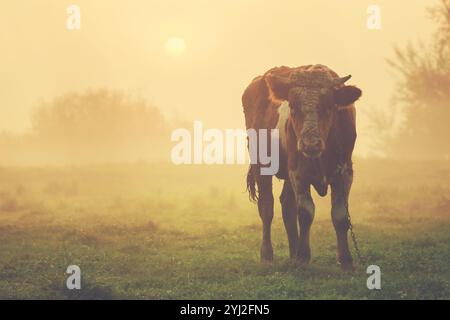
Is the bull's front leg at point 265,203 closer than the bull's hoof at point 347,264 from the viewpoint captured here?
No

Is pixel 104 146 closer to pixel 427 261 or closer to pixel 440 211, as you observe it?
pixel 440 211

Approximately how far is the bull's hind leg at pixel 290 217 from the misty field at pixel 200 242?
1.11 feet

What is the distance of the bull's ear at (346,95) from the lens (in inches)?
453

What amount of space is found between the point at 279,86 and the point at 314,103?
0.95 m

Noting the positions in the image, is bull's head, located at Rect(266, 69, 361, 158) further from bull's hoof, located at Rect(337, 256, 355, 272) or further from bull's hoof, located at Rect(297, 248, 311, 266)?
bull's hoof, located at Rect(337, 256, 355, 272)

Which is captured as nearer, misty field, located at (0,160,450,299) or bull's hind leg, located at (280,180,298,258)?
misty field, located at (0,160,450,299)

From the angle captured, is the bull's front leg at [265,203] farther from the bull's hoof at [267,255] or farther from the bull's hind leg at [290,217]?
the bull's hind leg at [290,217]

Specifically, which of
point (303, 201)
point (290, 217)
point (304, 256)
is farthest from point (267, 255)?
point (303, 201)

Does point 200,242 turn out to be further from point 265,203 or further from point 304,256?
point 304,256

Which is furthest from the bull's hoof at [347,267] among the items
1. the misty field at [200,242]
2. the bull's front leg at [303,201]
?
the bull's front leg at [303,201]

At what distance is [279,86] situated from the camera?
1205cm

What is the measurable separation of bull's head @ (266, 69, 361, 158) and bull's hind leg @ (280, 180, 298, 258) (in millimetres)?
2124

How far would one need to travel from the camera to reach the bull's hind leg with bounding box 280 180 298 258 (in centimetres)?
1333

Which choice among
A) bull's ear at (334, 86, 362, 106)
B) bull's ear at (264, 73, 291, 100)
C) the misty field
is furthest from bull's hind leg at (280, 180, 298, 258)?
bull's ear at (334, 86, 362, 106)
